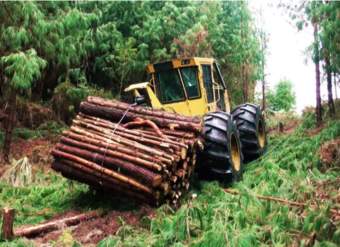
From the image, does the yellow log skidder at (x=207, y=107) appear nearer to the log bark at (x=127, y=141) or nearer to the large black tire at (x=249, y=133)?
the large black tire at (x=249, y=133)

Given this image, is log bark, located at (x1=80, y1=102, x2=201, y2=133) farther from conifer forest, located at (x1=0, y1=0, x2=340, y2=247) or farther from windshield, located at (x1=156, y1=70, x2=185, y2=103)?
windshield, located at (x1=156, y1=70, x2=185, y2=103)

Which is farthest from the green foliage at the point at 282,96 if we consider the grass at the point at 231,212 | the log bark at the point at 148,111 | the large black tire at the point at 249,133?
the log bark at the point at 148,111

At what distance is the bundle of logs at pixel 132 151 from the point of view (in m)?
6.53

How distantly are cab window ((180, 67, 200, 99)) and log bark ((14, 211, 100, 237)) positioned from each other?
317 centimetres

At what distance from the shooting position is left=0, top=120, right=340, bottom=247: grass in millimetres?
5027

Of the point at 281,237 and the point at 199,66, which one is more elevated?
the point at 199,66

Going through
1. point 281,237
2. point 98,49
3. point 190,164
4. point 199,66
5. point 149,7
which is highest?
point 149,7

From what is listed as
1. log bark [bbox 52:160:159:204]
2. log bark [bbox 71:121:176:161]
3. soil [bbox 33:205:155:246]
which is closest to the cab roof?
log bark [bbox 71:121:176:161]

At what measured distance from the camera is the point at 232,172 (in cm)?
777

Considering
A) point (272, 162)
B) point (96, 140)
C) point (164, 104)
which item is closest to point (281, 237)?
point (96, 140)

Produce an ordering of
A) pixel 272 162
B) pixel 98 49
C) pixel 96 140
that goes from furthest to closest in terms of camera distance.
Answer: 1. pixel 98 49
2. pixel 272 162
3. pixel 96 140

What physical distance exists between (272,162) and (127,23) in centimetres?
Result: 914

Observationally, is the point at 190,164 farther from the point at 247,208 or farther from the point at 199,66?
the point at 199,66

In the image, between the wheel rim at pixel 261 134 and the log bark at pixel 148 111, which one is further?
the wheel rim at pixel 261 134
